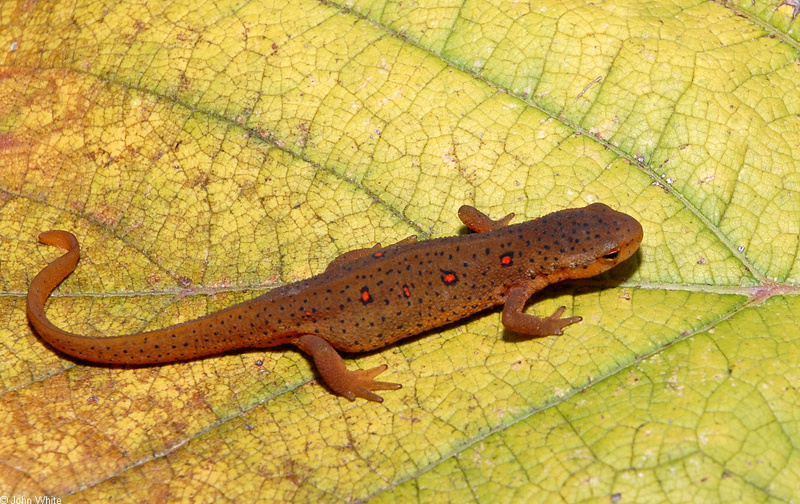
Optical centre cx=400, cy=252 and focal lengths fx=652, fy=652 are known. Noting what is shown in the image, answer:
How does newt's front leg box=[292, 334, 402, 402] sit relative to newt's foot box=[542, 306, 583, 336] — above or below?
below

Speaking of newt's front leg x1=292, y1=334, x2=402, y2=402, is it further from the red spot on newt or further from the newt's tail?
the red spot on newt

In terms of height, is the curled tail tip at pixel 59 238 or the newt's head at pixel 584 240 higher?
the newt's head at pixel 584 240

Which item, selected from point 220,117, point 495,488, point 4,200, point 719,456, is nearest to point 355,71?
point 220,117

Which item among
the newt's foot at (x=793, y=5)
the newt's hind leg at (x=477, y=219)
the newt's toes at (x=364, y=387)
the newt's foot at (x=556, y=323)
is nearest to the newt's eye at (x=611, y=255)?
the newt's foot at (x=556, y=323)

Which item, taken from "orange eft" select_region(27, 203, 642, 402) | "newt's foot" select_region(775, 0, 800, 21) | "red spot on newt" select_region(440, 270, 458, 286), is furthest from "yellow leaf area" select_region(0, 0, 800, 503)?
"red spot on newt" select_region(440, 270, 458, 286)

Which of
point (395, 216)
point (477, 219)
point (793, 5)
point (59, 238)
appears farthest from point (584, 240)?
point (59, 238)

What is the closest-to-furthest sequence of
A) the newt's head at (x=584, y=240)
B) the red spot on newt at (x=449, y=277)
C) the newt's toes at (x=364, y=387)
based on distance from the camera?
the newt's toes at (x=364, y=387) < the newt's head at (x=584, y=240) < the red spot on newt at (x=449, y=277)

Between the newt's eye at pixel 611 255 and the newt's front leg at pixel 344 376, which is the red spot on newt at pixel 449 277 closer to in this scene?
the newt's front leg at pixel 344 376

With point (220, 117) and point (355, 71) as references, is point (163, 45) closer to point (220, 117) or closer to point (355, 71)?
point (220, 117)
